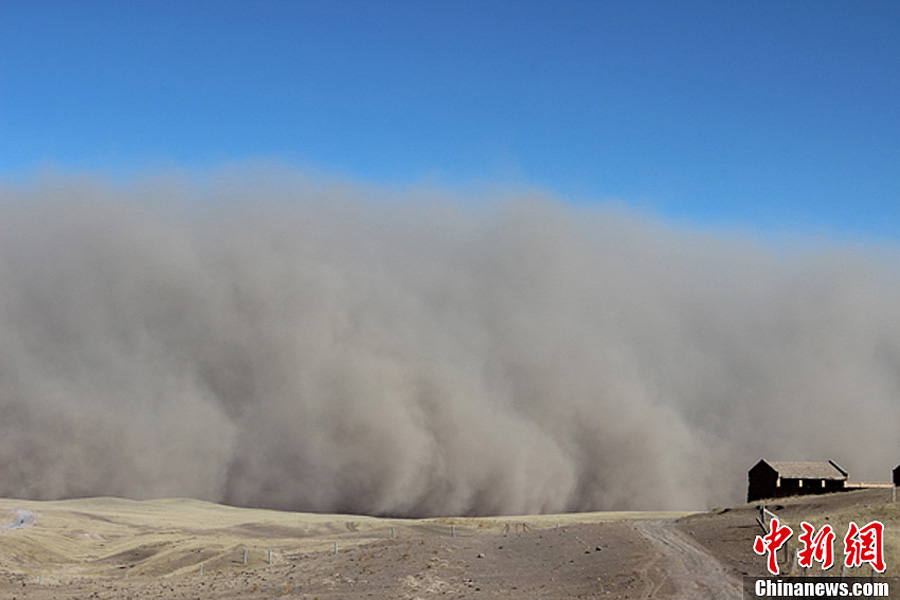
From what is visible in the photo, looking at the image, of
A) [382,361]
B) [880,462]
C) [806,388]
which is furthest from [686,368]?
[382,361]

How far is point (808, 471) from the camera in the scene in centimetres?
4216

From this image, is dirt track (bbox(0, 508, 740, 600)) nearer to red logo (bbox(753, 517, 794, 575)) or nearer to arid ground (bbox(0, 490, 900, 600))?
arid ground (bbox(0, 490, 900, 600))

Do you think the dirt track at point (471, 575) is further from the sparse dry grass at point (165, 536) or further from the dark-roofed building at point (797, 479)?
the dark-roofed building at point (797, 479)

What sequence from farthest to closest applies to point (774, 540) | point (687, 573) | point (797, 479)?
point (797, 479) → point (687, 573) → point (774, 540)

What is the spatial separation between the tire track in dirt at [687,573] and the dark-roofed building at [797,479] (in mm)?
18472

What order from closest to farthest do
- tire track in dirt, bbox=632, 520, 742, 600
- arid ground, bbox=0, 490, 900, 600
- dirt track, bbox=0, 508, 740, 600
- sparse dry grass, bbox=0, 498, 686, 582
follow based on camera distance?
tire track in dirt, bbox=632, 520, 742, 600, dirt track, bbox=0, 508, 740, 600, arid ground, bbox=0, 490, 900, 600, sparse dry grass, bbox=0, 498, 686, 582

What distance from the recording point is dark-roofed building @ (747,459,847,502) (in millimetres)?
41156

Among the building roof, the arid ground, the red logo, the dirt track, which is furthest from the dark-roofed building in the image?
the red logo

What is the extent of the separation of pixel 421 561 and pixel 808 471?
27.1m

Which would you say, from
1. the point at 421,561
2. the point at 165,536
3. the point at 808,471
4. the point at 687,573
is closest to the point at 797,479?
the point at 808,471

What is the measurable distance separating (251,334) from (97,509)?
25991 mm

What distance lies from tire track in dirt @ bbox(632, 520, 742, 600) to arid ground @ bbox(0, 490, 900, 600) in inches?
1.3

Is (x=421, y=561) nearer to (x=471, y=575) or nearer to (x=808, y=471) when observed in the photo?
(x=471, y=575)

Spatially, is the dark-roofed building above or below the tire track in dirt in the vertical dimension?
above
